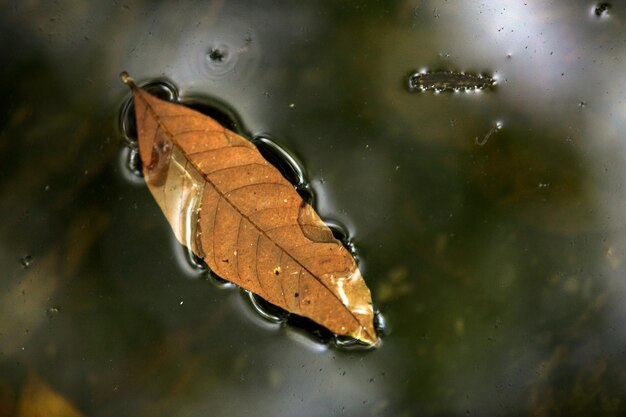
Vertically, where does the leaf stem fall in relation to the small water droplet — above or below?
above

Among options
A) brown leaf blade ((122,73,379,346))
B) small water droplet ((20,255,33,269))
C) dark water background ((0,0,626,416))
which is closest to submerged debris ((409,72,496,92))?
dark water background ((0,0,626,416))

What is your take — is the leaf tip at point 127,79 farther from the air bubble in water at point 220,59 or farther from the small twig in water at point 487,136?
the small twig in water at point 487,136

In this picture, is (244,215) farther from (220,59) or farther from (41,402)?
(41,402)

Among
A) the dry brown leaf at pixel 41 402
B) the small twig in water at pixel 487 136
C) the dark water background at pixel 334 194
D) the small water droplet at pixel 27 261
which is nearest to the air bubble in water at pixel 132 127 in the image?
the dark water background at pixel 334 194

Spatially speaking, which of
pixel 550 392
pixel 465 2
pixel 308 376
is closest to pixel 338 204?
pixel 308 376

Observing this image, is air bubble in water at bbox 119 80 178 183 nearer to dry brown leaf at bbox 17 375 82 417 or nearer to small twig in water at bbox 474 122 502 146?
dry brown leaf at bbox 17 375 82 417

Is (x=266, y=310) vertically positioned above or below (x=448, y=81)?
below

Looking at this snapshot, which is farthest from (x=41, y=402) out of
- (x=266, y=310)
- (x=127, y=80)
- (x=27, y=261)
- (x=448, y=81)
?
(x=448, y=81)
